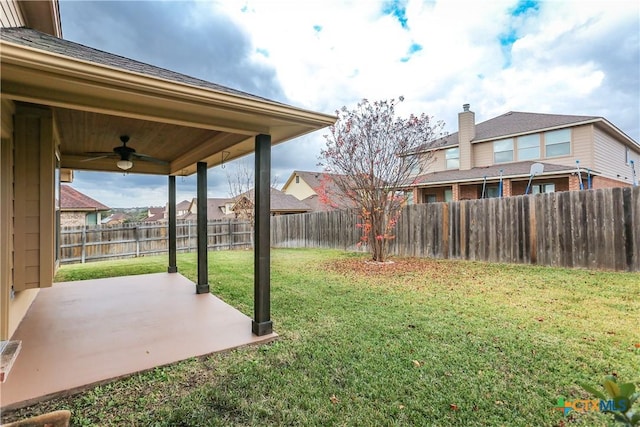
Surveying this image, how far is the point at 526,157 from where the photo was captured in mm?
14469

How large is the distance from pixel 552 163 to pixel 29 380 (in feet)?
57.4

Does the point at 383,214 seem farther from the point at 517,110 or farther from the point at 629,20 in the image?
the point at 517,110

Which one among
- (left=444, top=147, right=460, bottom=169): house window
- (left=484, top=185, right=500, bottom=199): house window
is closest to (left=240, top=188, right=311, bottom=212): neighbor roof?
(left=444, top=147, right=460, bottom=169): house window

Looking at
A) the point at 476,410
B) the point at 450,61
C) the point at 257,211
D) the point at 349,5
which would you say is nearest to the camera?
the point at 476,410

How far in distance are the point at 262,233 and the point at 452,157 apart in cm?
1592

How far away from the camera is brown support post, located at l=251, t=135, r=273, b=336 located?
3.66 metres

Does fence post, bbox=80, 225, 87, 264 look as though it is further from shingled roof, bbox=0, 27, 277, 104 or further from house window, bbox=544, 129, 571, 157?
house window, bbox=544, 129, 571, 157

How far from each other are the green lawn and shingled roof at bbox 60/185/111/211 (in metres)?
16.5

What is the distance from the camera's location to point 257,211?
369 centimetres

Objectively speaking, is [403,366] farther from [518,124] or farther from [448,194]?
[518,124]

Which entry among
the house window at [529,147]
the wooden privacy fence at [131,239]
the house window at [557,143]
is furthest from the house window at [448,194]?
the wooden privacy fence at [131,239]

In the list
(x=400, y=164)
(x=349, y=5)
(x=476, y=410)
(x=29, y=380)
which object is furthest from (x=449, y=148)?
(x=29, y=380)
